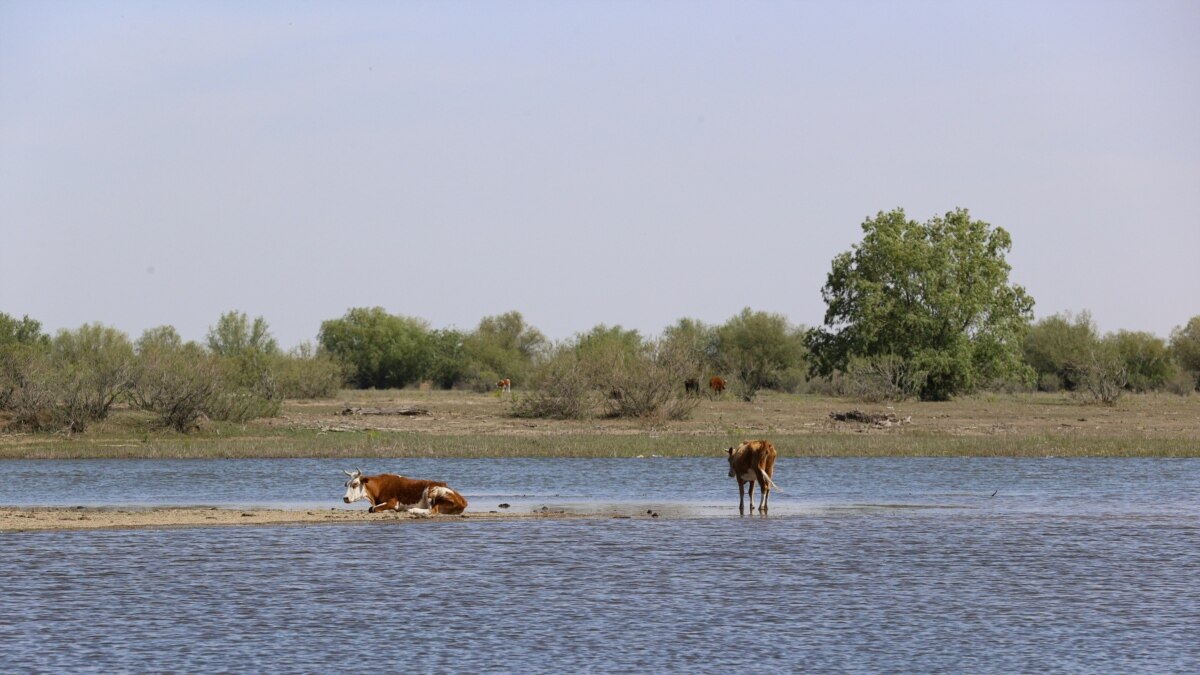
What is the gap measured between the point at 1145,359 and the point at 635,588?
76.8m

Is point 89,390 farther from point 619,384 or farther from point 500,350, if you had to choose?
point 500,350

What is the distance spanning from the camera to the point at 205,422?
4247cm

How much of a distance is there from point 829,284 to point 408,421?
2239 centimetres

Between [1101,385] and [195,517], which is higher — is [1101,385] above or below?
above

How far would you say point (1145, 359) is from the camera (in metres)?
86.7

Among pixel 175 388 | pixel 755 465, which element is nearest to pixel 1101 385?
pixel 175 388

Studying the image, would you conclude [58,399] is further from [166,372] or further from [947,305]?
[947,305]

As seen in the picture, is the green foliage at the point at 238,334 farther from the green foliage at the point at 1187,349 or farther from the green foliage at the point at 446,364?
the green foliage at the point at 1187,349

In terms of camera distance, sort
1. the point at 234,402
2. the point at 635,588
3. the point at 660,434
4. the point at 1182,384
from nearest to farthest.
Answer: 1. the point at 635,588
2. the point at 660,434
3. the point at 234,402
4. the point at 1182,384

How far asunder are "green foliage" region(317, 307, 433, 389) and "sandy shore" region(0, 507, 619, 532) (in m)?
62.8

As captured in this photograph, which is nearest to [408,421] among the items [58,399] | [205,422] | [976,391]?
[205,422]

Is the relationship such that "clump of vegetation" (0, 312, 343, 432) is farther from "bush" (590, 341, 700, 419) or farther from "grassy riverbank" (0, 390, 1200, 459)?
"bush" (590, 341, 700, 419)

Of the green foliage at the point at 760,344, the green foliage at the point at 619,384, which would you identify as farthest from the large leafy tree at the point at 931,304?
the green foliage at the point at 760,344

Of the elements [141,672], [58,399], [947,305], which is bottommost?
[141,672]
